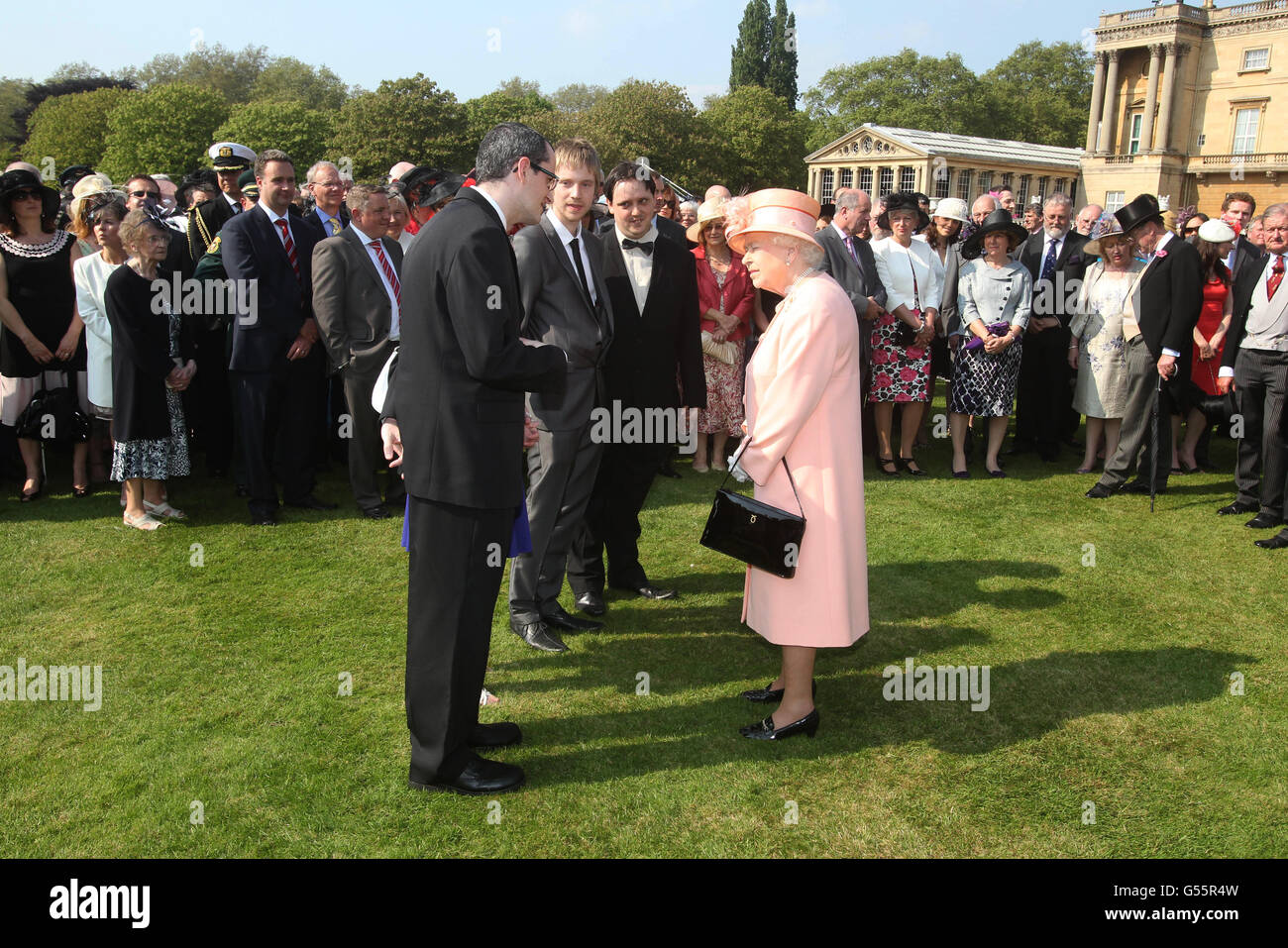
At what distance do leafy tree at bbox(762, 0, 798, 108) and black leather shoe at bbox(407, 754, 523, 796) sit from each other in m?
96.7

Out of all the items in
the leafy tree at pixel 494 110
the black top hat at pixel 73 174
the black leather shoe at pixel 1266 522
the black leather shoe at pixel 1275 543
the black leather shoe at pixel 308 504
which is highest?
the leafy tree at pixel 494 110

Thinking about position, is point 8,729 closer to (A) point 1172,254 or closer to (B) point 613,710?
(B) point 613,710

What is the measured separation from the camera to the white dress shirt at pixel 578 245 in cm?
501

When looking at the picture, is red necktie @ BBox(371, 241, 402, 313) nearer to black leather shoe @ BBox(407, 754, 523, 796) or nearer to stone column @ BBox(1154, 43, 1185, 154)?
black leather shoe @ BBox(407, 754, 523, 796)

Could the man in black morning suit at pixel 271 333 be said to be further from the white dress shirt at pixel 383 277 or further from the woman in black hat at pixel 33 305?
the woman in black hat at pixel 33 305

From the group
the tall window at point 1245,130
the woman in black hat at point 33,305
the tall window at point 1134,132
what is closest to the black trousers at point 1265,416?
the woman in black hat at point 33,305

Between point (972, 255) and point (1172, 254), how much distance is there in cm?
175

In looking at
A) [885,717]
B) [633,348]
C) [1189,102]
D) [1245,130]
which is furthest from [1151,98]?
[885,717]

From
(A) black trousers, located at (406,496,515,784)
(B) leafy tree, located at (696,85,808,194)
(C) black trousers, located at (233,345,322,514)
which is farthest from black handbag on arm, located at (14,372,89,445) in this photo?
(B) leafy tree, located at (696,85,808,194)

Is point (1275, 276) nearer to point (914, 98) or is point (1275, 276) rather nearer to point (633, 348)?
point (633, 348)

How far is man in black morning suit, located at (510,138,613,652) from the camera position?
4906 millimetres

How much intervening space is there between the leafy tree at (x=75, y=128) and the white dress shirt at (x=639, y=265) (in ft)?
214

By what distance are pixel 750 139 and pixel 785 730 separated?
70672 mm

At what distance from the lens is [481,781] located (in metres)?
3.72
